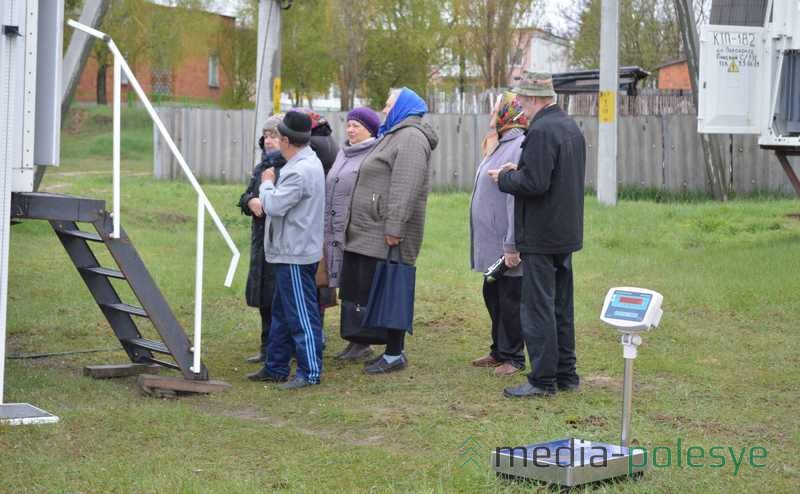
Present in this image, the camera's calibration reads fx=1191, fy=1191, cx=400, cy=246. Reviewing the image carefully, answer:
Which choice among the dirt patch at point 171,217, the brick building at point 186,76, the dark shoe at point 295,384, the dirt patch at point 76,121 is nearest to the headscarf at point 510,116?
the dark shoe at point 295,384

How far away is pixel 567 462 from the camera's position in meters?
5.38

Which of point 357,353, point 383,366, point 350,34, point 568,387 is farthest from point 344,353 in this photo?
point 350,34

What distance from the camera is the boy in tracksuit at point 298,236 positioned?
784 cm

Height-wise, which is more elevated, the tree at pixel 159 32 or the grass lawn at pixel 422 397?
the tree at pixel 159 32

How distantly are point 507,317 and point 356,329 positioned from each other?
107 cm

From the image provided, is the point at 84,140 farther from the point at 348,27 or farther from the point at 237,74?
the point at 348,27

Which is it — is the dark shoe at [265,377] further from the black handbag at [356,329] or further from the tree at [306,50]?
the tree at [306,50]

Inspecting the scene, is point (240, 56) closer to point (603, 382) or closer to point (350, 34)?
point (350, 34)

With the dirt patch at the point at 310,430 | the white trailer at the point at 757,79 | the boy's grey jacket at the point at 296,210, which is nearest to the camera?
the dirt patch at the point at 310,430

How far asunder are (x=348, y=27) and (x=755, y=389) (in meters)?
28.1

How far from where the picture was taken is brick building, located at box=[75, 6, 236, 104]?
128ft

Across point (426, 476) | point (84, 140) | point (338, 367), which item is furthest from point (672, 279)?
point (84, 140)

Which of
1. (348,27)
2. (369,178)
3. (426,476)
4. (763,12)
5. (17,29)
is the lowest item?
(426,476)

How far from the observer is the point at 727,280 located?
1197 centimetres
